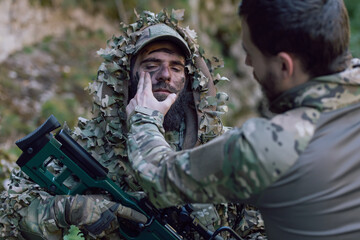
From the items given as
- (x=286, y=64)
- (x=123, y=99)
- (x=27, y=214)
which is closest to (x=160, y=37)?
(x=123, y=99)

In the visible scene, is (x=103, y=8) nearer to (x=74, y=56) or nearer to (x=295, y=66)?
(x=74, y=56)

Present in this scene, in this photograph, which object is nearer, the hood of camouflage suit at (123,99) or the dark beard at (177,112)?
the hood of camouflage suit at (123,99)

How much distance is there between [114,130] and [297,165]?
2.04m

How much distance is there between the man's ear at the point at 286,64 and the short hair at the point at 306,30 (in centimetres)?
2

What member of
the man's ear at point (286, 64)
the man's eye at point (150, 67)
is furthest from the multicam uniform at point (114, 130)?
the man's ear at point (286, 64)

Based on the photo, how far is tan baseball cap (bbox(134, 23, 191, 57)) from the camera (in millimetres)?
3620

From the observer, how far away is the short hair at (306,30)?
68.7 inches

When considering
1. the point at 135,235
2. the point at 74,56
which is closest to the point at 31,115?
the point at 74,56

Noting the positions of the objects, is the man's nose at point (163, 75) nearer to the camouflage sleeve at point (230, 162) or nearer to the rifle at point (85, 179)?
the rifle at point (85, 179)

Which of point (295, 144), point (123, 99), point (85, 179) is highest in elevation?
point (123, 99)

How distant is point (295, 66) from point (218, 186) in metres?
0.62

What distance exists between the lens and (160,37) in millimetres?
3637

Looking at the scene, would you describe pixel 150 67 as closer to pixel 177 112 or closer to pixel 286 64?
pixel 177 112

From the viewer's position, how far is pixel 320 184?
5.62 ft
